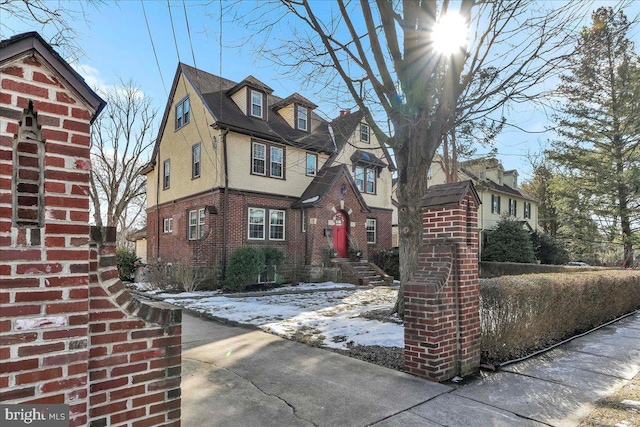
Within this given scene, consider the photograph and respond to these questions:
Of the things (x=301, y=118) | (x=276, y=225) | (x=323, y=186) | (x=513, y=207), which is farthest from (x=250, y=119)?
(x=513, y=207)

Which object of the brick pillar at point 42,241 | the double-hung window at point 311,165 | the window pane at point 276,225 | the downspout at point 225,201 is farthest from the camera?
the double-hung window at point 311,165

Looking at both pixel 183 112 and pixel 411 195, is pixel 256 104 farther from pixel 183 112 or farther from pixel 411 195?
pixel 411 195

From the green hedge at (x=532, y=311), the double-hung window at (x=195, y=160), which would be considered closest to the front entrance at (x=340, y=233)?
the double-hung window at (x=195, y=160)

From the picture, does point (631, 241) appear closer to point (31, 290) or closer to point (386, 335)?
point (386, 335)

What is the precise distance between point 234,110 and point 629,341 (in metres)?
15.7

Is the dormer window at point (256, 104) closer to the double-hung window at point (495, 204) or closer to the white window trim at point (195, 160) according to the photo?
the white window trim at point (195, 160)

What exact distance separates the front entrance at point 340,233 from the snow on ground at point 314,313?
3.86 meters

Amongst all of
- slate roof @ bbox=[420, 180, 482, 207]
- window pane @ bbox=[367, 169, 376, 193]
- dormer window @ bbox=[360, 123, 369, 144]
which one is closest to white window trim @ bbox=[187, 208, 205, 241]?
window pane @ bbox=[367, 169, 376, 193]

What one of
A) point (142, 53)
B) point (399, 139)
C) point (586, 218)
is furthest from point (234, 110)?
point (586, 218)

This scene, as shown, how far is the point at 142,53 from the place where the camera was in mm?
8844

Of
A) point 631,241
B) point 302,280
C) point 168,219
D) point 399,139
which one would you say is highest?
point 399,139

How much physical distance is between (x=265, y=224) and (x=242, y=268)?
3085 mm

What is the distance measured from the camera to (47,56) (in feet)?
6.55

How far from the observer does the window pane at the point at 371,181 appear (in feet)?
68.4
